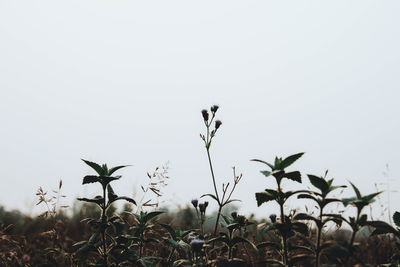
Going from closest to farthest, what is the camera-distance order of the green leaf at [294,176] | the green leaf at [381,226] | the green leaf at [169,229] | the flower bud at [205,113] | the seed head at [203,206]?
the green leaf at [381,226], the green leaf at [294,176], the green leaf at [169,229], the seed head at [203,206], the flower bud at [205,113]

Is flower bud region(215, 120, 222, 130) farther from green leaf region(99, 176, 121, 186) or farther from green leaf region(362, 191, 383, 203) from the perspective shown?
green leaf region(362, 191, 383, 203)

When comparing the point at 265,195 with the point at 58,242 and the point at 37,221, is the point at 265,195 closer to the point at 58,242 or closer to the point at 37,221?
the point at 58,242

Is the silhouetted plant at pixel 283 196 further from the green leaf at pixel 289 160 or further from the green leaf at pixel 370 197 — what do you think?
the green leaf at pixel 370 197

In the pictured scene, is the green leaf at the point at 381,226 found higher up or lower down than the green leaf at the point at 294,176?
lower down

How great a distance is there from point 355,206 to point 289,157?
18.9 inches

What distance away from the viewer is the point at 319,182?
7.47ft

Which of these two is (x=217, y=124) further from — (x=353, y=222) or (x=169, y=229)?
(x=353, y=222)

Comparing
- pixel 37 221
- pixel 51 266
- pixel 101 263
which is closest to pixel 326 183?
pixel 101 263

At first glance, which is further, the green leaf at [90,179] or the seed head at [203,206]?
the seed head at [203,206]

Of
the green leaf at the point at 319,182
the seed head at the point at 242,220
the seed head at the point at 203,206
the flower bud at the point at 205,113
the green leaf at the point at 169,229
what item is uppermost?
the flower bud at the point at 205,113

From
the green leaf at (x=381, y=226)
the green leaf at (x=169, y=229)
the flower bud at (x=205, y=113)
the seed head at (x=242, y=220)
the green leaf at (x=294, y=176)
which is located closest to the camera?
the green leaf at (x=381, y=226)

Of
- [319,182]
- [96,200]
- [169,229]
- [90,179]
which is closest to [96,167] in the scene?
[90,179]

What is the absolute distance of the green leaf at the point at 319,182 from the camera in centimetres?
227

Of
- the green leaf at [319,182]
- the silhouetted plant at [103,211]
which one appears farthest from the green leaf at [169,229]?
the green leaf at [319,182]
